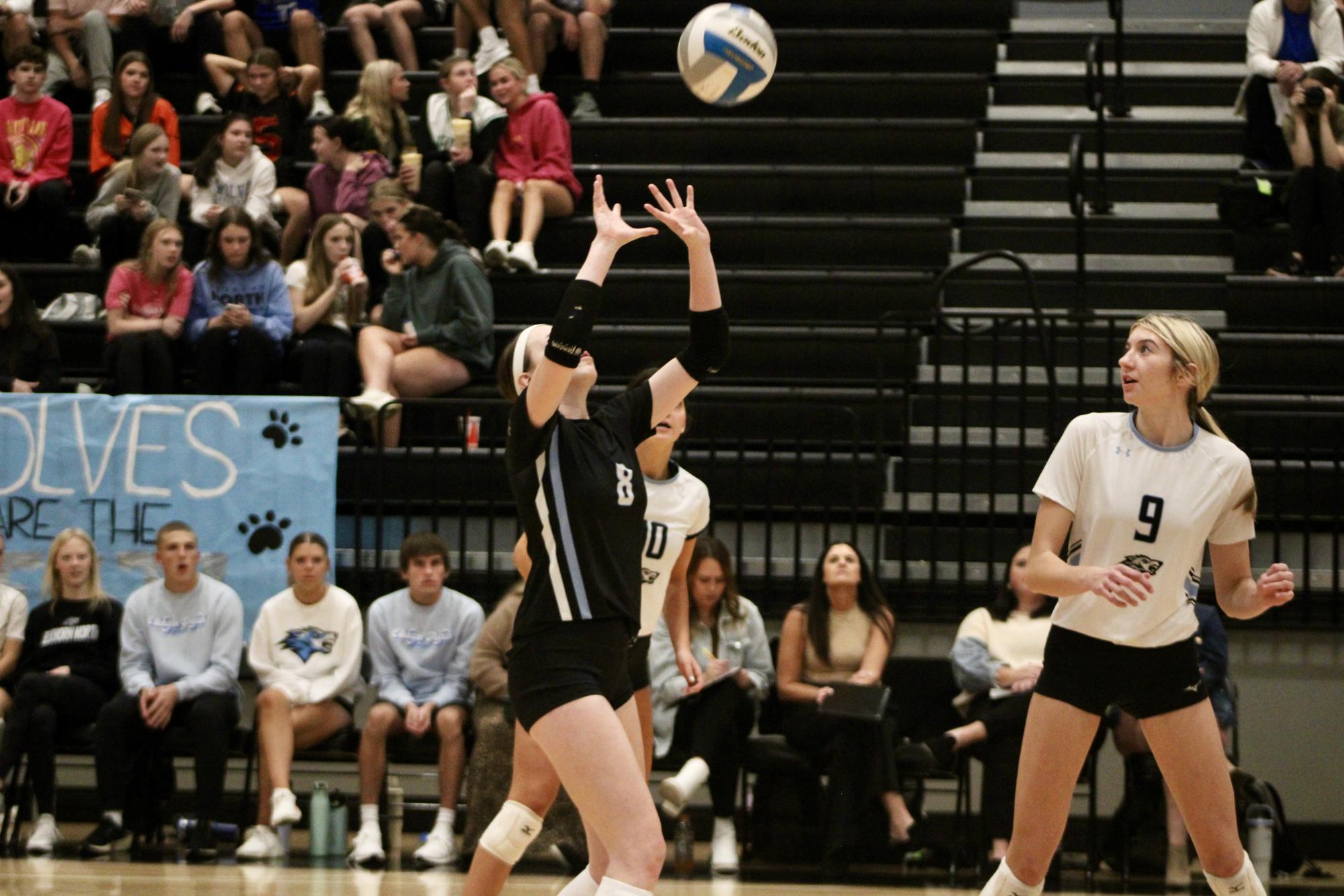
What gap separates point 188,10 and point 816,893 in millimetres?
8824

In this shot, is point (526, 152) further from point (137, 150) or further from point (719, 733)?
point (719, 733)

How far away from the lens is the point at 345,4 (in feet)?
44.1

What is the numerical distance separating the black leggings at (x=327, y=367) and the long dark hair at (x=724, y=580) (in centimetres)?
274

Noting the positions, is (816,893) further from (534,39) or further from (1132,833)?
(534,39)

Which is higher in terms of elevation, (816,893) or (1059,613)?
(1059,613)

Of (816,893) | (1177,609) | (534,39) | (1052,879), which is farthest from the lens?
(534,39)

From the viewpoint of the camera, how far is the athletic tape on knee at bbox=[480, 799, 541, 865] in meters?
4.49

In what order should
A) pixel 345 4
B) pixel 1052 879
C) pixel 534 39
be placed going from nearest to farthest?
pixel 1052 879 → pixel 534 39 → pixel 345 4

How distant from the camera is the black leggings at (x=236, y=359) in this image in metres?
9.73

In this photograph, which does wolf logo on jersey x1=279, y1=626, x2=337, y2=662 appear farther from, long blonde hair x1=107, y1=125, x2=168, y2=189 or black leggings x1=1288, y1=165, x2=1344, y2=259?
black leggings x1=1288, y1=165, x2=1344, y2=259

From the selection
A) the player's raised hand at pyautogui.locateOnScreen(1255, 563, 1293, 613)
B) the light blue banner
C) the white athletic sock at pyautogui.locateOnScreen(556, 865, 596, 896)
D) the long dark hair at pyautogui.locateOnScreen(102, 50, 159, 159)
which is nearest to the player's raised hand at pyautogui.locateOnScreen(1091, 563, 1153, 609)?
the player's raised hand at pyautogui.locateOnScreen(1255, 563, 1293, 613)

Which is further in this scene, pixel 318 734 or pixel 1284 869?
pixel 318 734

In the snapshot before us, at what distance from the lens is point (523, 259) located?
1068 centimetres

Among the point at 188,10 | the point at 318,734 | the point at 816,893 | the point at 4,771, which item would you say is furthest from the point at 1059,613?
the point at 188,10
